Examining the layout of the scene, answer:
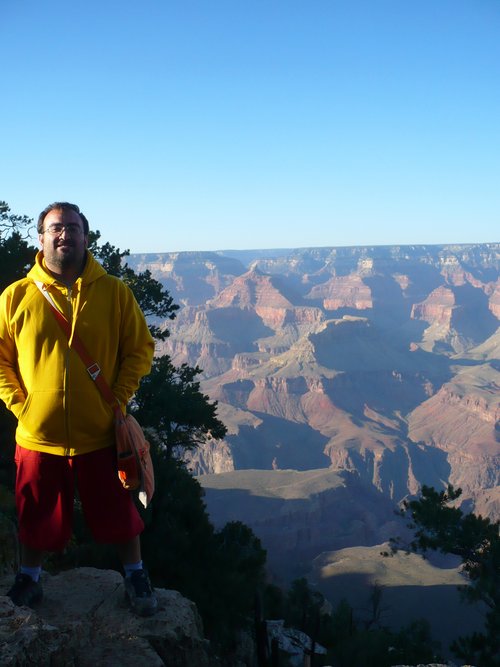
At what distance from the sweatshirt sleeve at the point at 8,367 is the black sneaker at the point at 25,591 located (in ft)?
4.08

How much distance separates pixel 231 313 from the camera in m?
192

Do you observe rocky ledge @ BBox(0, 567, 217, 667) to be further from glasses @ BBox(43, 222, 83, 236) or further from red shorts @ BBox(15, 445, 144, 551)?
glasses @ BBox(43, 222, 83, 236)

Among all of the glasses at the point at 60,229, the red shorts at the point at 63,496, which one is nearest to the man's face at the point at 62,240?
the glasses at the point at 60,229

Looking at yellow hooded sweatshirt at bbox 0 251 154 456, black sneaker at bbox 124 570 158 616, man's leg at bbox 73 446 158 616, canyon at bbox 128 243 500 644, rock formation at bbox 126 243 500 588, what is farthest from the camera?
rock formation at bbox 126 243 500 588

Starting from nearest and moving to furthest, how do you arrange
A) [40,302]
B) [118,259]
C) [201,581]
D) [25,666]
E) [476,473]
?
1. [25,666]
2. [40,302]
3. [201,581]
4. [118,259]
5. [476,473]

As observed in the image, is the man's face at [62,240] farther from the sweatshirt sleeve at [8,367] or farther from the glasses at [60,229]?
the sweatshirt sleeve at [8,367]

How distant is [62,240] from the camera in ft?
12.6

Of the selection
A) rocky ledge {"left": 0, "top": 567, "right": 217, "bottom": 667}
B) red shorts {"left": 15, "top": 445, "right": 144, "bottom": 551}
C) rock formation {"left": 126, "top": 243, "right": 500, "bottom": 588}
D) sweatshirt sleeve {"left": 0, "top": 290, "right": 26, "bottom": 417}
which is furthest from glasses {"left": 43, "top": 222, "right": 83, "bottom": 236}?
rock formation {"left": 126, "top": 243, "right": 500, "bottom": 588}

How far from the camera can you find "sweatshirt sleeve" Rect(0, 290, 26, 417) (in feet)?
12.7

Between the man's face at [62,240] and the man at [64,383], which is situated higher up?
the man's face at [62,240]

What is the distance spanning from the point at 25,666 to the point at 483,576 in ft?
36.3

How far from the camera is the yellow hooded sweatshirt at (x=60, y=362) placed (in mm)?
3791

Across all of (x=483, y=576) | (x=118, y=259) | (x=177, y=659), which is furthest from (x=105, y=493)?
(x=118, y=259)

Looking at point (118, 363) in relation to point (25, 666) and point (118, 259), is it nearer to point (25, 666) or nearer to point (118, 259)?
point (25, 666)
